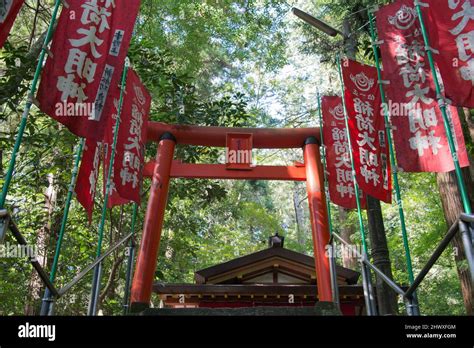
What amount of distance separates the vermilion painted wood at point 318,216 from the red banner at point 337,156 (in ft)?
1.86

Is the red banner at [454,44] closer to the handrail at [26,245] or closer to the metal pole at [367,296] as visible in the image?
the metal pole at [367,296]

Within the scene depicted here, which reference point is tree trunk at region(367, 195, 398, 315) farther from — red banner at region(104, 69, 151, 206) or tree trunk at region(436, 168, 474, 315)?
red banner at region(104, 69, 151, 206)

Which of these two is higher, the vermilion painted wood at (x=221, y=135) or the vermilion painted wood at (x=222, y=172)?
the vermilion painted wood at (x=221, y=135)

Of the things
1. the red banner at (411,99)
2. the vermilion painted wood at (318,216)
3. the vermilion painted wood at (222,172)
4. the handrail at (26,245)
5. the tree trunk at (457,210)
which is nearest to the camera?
the handrail at (26,245)

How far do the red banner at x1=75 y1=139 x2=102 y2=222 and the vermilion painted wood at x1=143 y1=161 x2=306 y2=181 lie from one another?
3.13 meters

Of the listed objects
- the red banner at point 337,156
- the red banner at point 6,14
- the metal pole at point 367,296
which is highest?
the red banner at point 337,156

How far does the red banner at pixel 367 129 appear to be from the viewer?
6.23m

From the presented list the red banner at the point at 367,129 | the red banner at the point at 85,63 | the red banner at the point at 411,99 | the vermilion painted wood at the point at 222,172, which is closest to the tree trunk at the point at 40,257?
the vermilion painted wood at the point at 222,172

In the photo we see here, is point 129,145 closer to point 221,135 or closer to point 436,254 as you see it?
point 221,135

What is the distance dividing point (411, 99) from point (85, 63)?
3549 millimetres

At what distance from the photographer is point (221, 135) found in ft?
28.6

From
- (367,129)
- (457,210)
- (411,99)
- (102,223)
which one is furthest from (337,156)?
(102,223)
